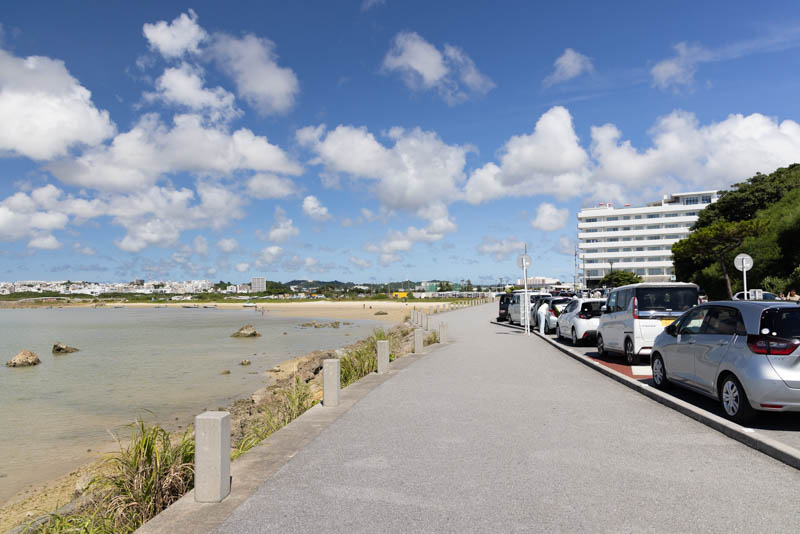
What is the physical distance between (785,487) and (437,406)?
4790 mm

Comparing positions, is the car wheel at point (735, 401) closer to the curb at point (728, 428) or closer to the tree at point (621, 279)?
the curb at point (728, 428)

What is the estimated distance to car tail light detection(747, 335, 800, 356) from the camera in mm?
6828

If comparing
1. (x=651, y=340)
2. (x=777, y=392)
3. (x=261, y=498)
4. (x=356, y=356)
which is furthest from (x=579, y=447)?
(x=356, y=356)

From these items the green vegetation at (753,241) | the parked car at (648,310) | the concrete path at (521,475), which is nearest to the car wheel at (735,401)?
the concrete path at (521,475)

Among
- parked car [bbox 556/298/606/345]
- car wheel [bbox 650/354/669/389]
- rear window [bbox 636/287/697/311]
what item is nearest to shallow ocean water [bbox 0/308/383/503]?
car wheel [bbox 650/354/669/389]

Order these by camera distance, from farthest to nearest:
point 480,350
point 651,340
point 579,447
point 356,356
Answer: point 480,350 → point 356,356 → point 651,340 → point 579,447

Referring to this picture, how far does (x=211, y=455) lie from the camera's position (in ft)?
15.4

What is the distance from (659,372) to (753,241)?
3734 cm

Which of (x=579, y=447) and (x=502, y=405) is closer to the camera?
(x=579, y=447)

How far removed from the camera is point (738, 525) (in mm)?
4191

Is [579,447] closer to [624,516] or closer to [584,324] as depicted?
[624,516]

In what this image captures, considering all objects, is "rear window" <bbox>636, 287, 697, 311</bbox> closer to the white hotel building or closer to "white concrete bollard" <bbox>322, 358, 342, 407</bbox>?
"white concrete bollard" <bbox>322, 358, 342, 407</bbox>

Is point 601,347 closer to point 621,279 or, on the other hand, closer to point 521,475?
point 521,475

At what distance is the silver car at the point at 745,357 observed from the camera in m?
6.82
